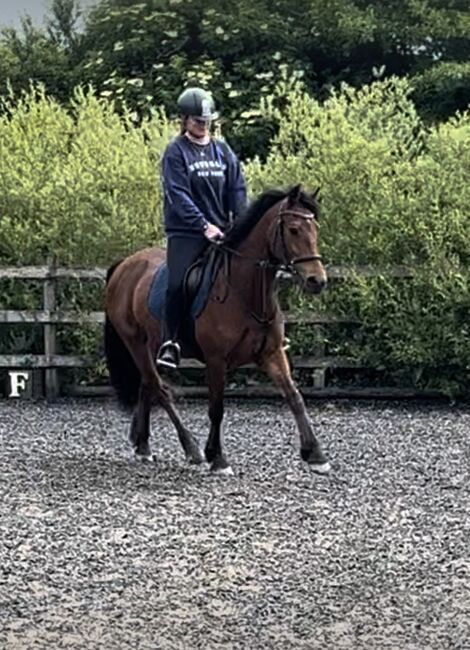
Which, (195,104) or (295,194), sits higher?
(195,104)

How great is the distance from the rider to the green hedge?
3624 millimetres

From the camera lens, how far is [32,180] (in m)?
12.7

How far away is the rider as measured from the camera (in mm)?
8039

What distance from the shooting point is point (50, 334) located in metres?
12.5

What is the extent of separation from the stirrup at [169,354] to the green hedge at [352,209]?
3682 millimetres

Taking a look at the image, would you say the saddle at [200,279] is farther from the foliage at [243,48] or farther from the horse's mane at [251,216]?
the foliage at [243,48]

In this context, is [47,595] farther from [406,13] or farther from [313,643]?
[406,13]

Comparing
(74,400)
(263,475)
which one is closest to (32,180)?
(74,400)

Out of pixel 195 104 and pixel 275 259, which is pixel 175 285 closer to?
pixel 275 259

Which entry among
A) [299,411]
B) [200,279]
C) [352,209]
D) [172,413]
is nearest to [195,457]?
[172,413]

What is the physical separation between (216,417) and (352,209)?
172 inches

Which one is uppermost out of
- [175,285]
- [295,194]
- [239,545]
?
[295,194]

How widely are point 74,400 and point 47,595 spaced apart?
24.8ft

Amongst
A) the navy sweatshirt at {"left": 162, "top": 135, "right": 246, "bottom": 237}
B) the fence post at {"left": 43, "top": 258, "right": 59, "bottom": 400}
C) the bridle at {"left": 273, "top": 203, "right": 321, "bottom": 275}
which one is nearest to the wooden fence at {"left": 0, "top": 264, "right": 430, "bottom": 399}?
the fence post at {"left": 43, "top": 258, "right": 59, "bottom": 400}
